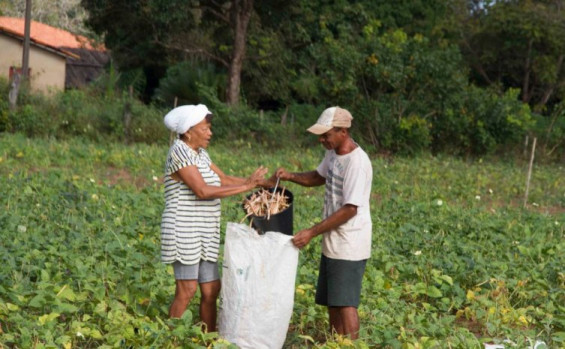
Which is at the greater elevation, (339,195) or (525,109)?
(525,109)

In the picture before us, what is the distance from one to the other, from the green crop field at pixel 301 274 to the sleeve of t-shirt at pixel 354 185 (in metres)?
0.83

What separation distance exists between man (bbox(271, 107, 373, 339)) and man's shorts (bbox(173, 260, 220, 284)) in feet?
2.01

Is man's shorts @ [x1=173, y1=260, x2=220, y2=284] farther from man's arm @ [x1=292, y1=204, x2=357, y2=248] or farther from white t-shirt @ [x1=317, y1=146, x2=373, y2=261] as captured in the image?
white t-shirt @ [x1=317, y1=146, x2=373, y2=261]

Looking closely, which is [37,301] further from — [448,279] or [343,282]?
[448,279]

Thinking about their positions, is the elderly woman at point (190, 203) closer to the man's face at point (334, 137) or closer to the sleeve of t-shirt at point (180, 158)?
the sleeve of t-shirt at point (180, 158)

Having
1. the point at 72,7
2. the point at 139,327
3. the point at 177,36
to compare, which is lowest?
the point at 139,327

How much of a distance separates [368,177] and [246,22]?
20362mm

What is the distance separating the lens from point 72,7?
68500mm

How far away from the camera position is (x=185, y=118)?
584 centimetres

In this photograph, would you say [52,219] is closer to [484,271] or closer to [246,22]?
[484,271]

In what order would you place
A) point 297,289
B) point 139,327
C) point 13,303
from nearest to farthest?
point 139,327
point 13,303
point 297,289

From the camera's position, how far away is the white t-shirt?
5762 mm

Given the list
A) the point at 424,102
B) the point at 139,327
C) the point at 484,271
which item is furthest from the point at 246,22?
the point at 139,327

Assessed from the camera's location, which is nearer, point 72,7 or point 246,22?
point 246,22
